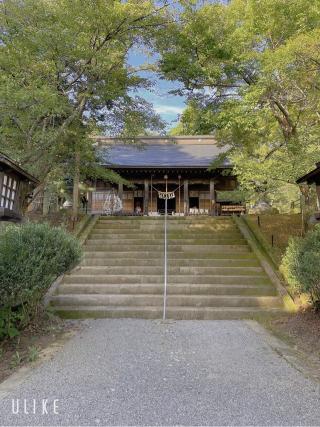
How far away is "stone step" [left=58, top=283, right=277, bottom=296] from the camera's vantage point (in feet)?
22.2

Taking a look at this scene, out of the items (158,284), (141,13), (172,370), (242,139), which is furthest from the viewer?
(242,139)

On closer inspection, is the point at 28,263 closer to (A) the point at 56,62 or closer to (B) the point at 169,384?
(B) the point at 169,384

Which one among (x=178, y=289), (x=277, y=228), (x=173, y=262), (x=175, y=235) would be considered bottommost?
(x=178, y=289)

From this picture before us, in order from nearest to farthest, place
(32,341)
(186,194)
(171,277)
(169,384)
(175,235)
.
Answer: (169,384), (32,341), (171,277), (175,235), (186,194)

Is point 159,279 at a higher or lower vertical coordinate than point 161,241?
lower

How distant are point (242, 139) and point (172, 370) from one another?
868 cm

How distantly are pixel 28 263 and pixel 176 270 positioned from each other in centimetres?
406

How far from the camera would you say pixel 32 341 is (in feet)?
14.9

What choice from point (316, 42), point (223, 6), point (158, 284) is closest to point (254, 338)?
point (158, 284)

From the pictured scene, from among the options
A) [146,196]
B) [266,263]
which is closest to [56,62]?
[266,263]

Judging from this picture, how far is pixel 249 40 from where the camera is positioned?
321 inches

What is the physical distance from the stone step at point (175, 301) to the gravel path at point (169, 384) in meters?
1.54

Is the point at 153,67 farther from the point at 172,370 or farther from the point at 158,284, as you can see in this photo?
the point at 172,370

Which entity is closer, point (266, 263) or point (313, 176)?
point (313, 176)
